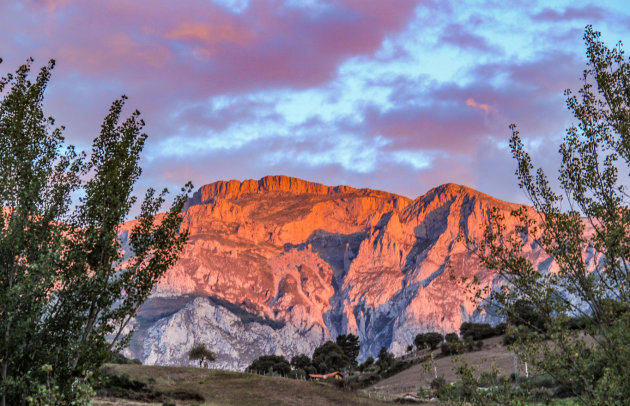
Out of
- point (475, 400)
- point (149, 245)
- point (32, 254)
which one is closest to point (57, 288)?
point (32, 254)

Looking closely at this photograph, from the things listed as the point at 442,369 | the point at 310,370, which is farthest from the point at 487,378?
the point at 310,370

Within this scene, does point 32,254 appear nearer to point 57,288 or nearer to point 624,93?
point 57,288

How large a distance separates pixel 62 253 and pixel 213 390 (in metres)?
57.9

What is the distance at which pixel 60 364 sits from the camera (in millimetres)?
22656

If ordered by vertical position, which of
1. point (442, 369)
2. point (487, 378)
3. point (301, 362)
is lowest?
point (301, 362)

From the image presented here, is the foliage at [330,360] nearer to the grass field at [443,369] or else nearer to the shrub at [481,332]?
the grass field at [443,369]

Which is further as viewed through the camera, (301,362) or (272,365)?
(301,362)

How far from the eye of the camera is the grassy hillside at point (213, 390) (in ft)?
212

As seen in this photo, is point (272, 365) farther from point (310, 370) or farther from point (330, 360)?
point (330, 360)

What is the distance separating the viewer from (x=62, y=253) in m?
24.4

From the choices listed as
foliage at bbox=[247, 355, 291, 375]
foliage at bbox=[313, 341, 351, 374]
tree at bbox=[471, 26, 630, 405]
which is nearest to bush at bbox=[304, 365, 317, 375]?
foliage at bbox=[313, 341, 351, 374]

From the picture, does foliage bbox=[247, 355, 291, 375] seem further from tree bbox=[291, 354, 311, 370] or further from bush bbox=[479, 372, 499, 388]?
bush bbox=[479, 372, 499, 388]

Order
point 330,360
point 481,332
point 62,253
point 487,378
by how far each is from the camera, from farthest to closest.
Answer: point 330,360, point 481,332, point 62,253, point 487,378

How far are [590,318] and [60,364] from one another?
22214mm
